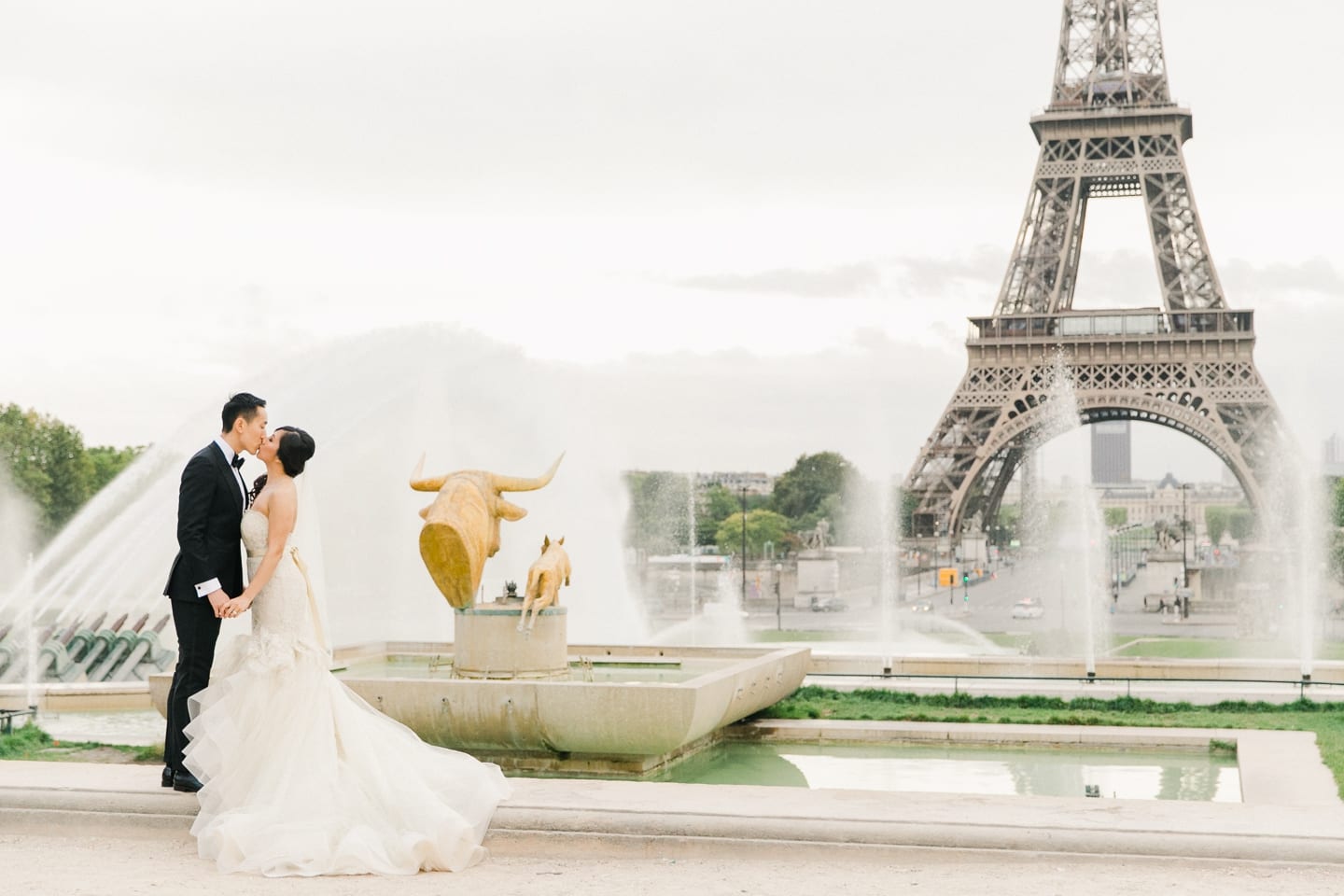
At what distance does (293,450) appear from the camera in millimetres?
7035

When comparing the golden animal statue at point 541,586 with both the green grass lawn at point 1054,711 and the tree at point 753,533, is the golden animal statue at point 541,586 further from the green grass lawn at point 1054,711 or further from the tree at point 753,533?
the tree at point 753,533

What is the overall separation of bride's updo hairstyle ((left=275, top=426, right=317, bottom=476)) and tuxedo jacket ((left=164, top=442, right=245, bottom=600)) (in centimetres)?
30

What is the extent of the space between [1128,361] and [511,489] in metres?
46.3

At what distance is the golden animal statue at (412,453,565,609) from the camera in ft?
40.8

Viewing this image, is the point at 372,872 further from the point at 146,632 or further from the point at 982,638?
the point at 982,638

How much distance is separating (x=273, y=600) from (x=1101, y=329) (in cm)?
5252

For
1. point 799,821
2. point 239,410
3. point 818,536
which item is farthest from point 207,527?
point 818,536

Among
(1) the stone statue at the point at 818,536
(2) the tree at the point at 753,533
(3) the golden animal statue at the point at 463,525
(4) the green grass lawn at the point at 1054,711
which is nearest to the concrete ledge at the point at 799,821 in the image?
(3) the golden animal statue at the point at 463,525

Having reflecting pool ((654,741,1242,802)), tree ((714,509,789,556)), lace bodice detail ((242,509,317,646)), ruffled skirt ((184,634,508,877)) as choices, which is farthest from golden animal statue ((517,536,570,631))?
tree ((714,509,789,556))

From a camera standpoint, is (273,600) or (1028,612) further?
(1028,612)

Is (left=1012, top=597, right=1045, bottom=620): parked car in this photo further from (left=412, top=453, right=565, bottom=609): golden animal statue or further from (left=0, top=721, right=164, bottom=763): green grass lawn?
(left=0, top=721, right=164, bottom=763): green grass lawn

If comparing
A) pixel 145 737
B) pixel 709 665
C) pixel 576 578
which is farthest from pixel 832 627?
pixel 145 737

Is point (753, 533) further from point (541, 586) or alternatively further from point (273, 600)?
point (273, 600)

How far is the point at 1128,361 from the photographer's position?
5566 centimetres
